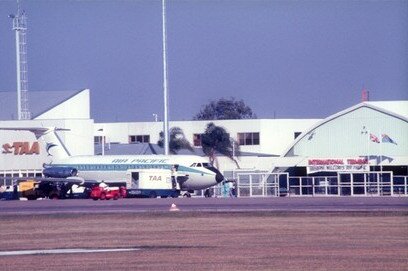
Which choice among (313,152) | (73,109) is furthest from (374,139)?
(73,109)

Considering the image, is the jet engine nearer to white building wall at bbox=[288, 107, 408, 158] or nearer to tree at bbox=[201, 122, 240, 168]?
white building wall at bbox=[288, 107, 408, 158]

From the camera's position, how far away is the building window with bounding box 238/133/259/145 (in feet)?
323

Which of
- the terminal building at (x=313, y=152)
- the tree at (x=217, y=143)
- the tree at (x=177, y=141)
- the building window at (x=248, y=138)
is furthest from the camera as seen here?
the building window at (x=248, y=138)

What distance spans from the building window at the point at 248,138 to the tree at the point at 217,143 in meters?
0.91

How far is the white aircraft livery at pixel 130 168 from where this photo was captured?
228 ft

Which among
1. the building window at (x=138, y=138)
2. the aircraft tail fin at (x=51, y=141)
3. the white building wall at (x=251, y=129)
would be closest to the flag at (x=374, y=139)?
the white building wall at (x=251, y=129)

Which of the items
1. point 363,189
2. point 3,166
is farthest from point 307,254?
point 3,166

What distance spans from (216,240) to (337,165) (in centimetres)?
4501

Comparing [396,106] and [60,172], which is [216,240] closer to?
[60,172]

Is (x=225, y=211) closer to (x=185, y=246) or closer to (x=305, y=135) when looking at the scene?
(x=185, y=246)

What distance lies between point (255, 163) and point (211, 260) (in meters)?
65.3

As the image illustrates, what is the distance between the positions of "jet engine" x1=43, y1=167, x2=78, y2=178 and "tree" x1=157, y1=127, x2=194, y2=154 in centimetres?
2673

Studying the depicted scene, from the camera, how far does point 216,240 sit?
2905cm

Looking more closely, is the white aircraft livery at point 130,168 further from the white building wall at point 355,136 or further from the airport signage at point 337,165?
the white building wall at point 355,136
